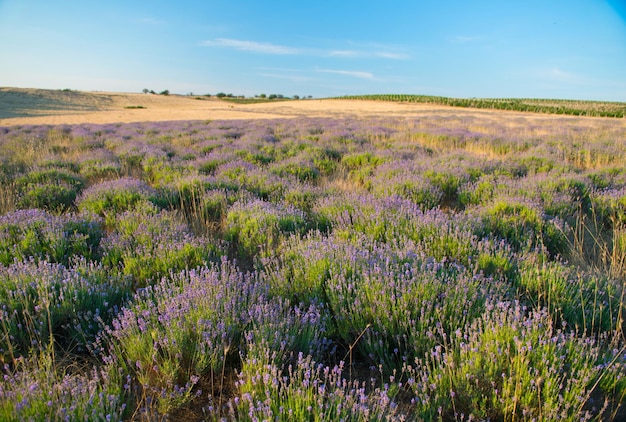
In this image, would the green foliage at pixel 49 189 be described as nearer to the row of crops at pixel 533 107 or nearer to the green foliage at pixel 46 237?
the green foliage at pixel 46 237

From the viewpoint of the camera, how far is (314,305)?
8.46ft

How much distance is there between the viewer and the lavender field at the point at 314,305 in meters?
1.82

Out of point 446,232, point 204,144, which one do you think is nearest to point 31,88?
point 204,144

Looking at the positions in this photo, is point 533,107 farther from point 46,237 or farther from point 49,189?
point 46,237

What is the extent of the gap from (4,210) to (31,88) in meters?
64.8

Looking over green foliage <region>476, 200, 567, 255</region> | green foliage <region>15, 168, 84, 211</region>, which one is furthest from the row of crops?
green foliage <region>15, 168, 84, 211</region>

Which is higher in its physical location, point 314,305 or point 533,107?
point 533,107

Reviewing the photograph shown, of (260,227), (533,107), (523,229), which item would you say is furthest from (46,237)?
(533,107)

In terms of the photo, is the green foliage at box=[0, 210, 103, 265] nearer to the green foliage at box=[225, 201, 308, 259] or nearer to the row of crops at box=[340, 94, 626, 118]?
the green foliage at box=[225, 201, 308, 259]

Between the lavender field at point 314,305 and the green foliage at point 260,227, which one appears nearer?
the lavender field at point 314,305

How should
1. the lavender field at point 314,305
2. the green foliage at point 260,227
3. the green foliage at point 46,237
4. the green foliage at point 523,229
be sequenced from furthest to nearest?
1. the green foliage at point 523,229
2. the green foliage at point 260,227
3. the green foliage at point 46,237
4. the lavender field at point 314,305

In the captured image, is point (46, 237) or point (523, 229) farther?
point (523, 229)

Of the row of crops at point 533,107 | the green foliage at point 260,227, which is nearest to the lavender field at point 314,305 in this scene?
the green foliage at point 260,227

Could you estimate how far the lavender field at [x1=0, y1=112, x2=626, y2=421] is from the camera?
5.98ft
